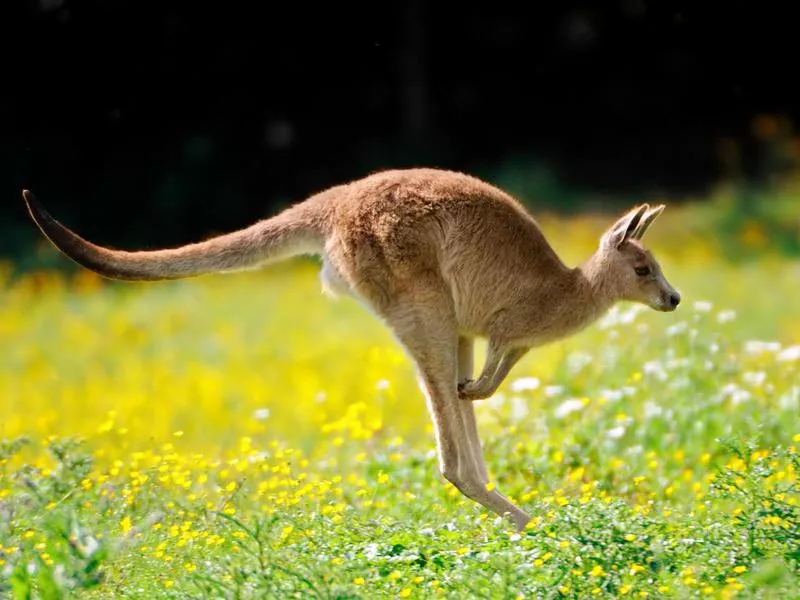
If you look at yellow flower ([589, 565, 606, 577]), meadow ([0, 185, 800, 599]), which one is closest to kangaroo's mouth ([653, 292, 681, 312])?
meadow ([0, 185, 800, 599])

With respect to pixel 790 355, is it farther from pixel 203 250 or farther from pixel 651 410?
pixel 203 250

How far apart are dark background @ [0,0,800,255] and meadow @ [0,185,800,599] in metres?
5.17

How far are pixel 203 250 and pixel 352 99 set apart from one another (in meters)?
15.6

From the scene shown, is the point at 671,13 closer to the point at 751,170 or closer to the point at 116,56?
the point at 751,170

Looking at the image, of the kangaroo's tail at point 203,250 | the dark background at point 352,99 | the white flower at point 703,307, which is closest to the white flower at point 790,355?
the white flower at point 703,307

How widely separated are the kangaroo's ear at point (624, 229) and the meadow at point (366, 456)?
3.87 ft

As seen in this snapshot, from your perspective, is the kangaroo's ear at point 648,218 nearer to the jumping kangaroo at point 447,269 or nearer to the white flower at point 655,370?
the jumping kangaroo at point 447,269

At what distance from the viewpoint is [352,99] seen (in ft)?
70.8

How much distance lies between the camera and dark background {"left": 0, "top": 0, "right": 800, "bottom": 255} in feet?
64.7

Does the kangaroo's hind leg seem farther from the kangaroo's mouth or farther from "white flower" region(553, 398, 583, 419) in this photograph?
"white flower" region(553, 398, 583, 419)

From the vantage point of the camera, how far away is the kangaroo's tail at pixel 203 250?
19.5 ft

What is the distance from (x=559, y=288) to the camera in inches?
265

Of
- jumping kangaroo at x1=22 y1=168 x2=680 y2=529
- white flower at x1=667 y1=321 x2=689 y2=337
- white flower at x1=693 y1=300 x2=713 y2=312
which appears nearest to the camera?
jumping kangaroo at x1=22 y1=168 x2=680 y2=529

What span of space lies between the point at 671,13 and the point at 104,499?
1724cm
